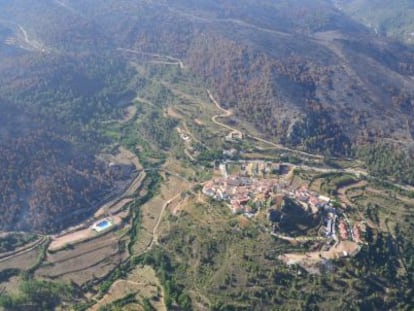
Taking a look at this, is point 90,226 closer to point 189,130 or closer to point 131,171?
point 131,171

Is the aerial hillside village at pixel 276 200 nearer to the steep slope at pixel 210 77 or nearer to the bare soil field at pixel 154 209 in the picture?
the bare soil field at pixel 154 209

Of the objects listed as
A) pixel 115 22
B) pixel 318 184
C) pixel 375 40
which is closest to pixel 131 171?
pixel 318 184

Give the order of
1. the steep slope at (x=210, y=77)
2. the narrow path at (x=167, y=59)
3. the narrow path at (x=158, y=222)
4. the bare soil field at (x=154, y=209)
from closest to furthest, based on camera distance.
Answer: the narrow path at (x=158, y=222), the bare soil field at (x=154, y=209), the steep slope at (x=210, y=77), the narrow path at (x=167, y=59)

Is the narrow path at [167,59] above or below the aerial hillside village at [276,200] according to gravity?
above

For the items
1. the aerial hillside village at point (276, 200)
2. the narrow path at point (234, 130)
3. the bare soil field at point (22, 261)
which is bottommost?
the bare soil field at point (22, 261)

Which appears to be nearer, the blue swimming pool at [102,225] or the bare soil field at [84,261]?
the bare soil field at [84,261]

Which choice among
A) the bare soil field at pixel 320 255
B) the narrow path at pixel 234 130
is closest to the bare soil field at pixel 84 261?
the bare soil field at pixel 320 255

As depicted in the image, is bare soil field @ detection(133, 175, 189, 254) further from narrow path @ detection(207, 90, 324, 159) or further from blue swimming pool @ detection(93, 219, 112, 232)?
narrow path @ detection(207, 90, 324, 159)

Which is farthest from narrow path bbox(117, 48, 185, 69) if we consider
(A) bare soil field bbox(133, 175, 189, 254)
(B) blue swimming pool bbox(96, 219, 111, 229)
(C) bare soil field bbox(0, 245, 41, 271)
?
(C) bare soil field bbox(0, 245, 41, 271)

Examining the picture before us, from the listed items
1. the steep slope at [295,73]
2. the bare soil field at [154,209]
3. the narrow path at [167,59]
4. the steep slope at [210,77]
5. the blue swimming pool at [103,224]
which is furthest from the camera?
Result: the narrow path at [167,59]
